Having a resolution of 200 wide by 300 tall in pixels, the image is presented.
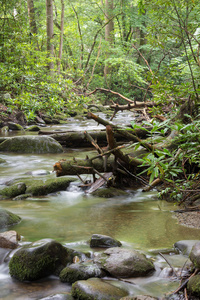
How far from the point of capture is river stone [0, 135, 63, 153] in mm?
9867

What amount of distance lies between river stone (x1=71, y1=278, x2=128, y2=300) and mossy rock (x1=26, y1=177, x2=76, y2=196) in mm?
3437

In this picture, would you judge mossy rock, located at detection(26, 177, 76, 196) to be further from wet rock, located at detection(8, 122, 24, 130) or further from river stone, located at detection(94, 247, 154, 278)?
wet rock, located at detection(8, 122, 24, 130)

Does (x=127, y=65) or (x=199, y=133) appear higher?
(x=127, y=65)

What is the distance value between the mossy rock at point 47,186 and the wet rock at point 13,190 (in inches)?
4.9

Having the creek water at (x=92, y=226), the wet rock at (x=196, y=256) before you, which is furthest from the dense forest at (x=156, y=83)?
the wet rock at (x=196, y=256)

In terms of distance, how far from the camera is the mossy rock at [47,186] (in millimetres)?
5804

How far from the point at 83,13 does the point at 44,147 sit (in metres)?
21.5

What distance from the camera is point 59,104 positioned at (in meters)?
9.40

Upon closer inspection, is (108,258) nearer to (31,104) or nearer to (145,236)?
(145,236)

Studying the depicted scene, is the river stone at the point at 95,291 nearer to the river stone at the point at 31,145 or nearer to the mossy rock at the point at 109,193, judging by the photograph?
the mossy rock at the point at 109,193

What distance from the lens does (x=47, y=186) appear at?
5.93 meters

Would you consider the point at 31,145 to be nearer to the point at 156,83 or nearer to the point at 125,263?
the point at 156,83

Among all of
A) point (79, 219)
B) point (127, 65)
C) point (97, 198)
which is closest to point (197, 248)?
point (79, 219)

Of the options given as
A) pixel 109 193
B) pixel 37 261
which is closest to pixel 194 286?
pixel 37 261
